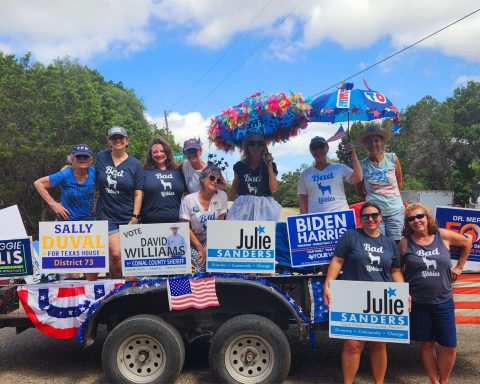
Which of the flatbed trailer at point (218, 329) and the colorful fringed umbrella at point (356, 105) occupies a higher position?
the colorful fringed umbrella at point (356, 105)

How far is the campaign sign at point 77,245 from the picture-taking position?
4.16 metres

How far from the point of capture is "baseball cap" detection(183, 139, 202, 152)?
192 inches

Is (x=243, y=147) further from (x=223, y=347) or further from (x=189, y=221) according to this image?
(x=223, y=347)

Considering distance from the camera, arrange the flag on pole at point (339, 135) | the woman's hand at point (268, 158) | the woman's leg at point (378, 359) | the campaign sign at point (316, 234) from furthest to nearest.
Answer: the flag on pole at point (339, 135), the woman's hand at point (268, 158), the campaign sign at point (316, 234), the woman's leg at point (378, 359)

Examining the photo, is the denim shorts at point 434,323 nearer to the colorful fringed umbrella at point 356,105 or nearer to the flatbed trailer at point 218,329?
the flatbed trailer at point 218,329

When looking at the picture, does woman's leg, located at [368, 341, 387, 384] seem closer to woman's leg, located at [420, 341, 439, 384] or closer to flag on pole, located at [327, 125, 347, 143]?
woman's leg, located at [420, 341, 439, 384]

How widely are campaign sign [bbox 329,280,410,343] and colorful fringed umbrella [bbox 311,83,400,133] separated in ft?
6.07

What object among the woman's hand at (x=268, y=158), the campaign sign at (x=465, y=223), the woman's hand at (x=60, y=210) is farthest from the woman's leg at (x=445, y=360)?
the woman's hand at (x=60, y=210)

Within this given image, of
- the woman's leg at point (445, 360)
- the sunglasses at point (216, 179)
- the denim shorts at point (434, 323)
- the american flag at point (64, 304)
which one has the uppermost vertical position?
the sunglasses at point (216, 179)

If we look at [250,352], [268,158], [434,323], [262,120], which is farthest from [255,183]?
[434,323]

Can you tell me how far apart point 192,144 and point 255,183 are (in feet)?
2.61

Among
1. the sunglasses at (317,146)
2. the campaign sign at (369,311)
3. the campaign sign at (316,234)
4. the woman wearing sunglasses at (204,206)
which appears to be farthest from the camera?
the sunglasses at (317,146)

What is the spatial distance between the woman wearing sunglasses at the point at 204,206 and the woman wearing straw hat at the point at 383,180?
1434mm

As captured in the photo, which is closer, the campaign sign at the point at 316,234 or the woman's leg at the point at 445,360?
the woman's leg at the point at 445,360
